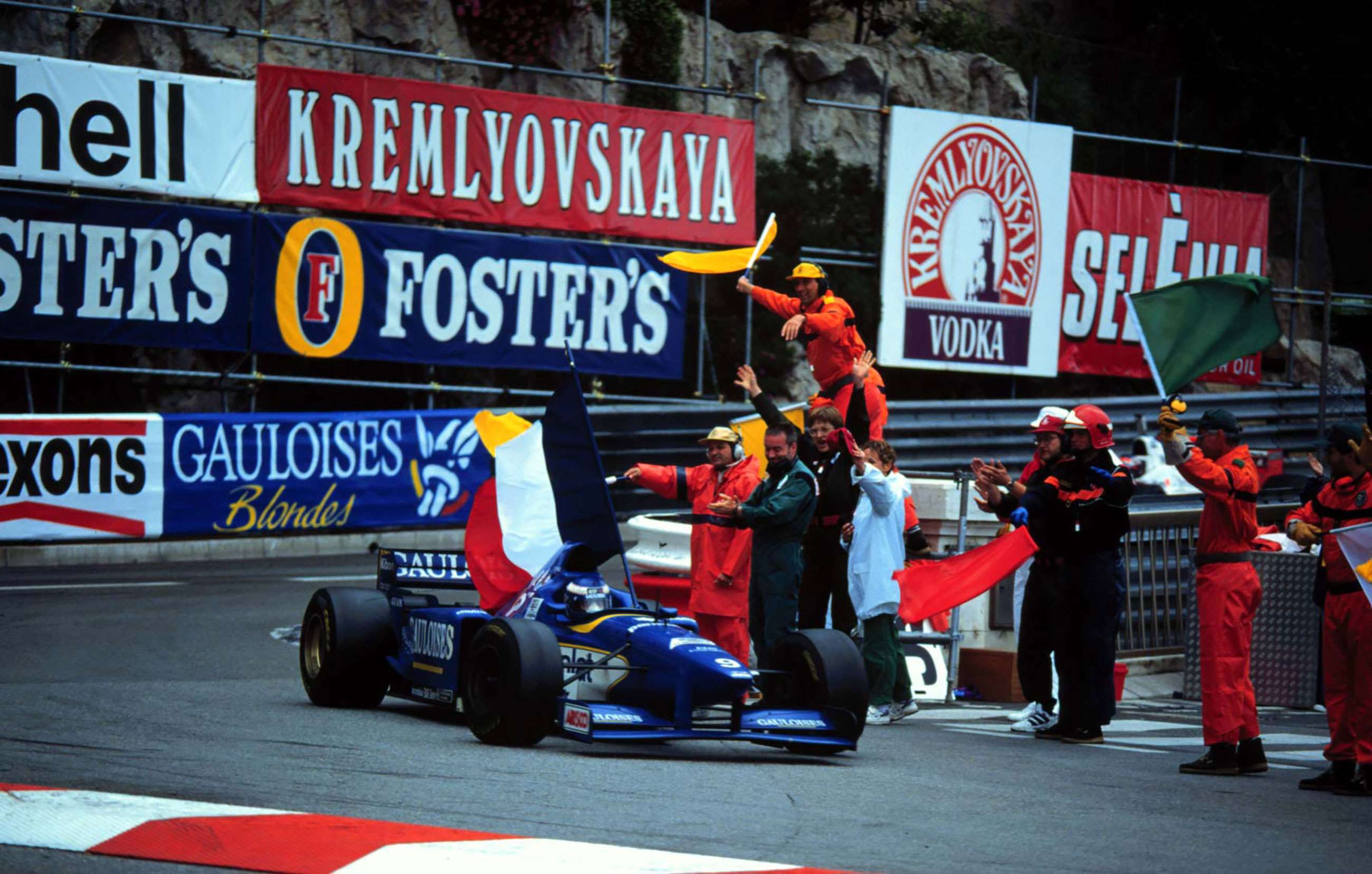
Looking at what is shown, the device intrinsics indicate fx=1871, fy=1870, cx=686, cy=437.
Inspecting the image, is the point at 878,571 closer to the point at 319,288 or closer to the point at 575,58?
the point at 319,288

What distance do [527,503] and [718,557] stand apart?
5.14 ft

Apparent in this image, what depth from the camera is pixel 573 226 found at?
854 inches

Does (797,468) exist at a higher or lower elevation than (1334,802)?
higher

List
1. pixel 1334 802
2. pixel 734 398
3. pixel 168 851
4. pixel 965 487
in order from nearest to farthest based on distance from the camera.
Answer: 1. pixel 168 851
2. pixel 1334 802
3. pixel 965 487
4. pixel 734 398

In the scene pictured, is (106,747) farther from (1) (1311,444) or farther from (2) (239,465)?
(1) (1311,444)

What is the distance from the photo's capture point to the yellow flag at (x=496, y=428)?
400 inches

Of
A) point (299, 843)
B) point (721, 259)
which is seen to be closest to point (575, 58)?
point (721, 259)

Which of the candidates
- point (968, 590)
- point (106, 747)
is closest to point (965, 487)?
point (968, 590)

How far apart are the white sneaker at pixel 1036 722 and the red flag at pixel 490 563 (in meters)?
3.24

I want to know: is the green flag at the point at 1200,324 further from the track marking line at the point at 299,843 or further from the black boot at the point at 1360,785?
the track marking line at the point at 299,843

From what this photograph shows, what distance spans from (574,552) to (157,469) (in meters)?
9.86

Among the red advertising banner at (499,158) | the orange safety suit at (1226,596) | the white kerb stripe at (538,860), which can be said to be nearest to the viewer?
the white kerb stripe at (538,860)

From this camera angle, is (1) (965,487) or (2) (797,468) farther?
(1) (965,487)

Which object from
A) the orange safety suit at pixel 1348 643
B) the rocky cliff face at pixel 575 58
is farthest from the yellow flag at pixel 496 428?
the rocky cliff face at pixel 575 58
